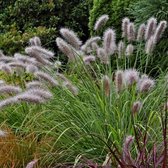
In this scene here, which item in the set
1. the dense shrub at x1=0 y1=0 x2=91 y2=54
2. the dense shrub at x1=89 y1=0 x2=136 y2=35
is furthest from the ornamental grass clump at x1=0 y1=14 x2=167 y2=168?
the dense shrub at x1=0 y1=0 x2=91 y2=54

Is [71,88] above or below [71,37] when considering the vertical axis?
below

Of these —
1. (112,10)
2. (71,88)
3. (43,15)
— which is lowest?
(43,15)

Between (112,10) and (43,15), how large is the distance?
2875 millimetres

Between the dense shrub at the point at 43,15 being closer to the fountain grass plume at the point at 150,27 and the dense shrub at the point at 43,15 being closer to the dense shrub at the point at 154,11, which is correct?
the dense shrub at the point at 154,11

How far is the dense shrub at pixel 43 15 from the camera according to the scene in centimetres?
955

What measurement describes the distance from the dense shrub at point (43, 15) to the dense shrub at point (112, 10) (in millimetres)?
1888

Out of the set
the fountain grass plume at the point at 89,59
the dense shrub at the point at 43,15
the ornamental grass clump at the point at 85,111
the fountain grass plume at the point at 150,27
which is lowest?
the dense shrub at the point at 43,15

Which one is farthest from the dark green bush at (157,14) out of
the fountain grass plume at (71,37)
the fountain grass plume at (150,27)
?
the fountain grass plume at (71,37)

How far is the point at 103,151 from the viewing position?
153 inches

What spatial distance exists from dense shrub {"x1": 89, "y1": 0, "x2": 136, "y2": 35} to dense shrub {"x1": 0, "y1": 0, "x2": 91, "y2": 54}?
189 cm

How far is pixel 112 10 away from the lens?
714 cm

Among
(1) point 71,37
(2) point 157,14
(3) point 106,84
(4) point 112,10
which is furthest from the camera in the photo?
(4) point 112,10

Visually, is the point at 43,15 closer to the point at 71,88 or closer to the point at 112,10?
A: the point at 112,10

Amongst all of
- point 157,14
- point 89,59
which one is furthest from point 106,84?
point 157,14
